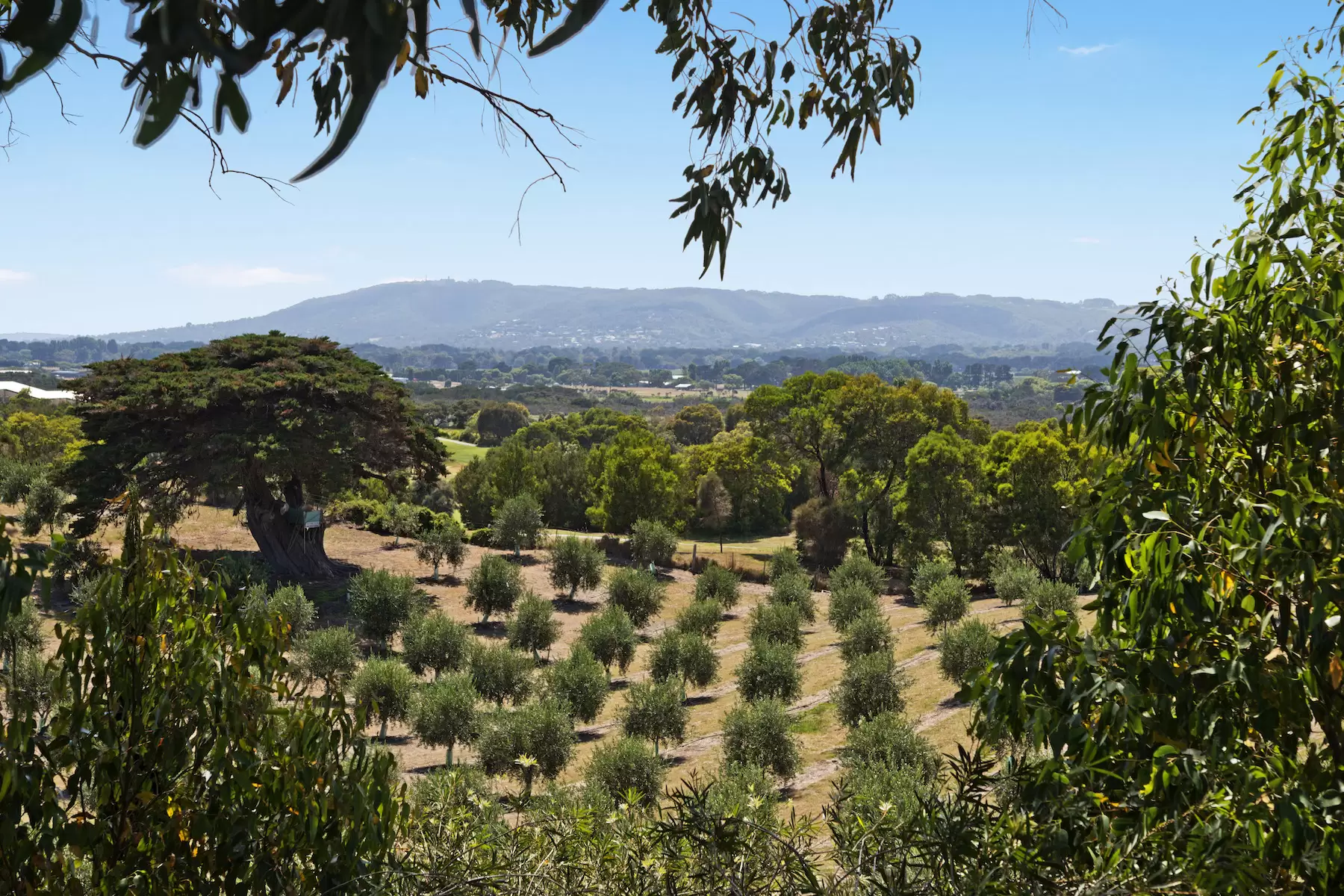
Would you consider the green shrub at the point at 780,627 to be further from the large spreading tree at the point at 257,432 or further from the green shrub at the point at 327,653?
the large spreading tree at the point at 257,432

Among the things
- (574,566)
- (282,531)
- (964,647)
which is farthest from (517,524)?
(964,647)

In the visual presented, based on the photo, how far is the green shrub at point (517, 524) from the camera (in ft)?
132

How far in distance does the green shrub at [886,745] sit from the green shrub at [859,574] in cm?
1548

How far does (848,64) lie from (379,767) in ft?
11.0

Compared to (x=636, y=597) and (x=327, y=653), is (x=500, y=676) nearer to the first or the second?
(x=327, y=653)

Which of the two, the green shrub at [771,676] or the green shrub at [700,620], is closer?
the green shrub at [771,676]

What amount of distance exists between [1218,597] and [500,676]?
63.5 feet

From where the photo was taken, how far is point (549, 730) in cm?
1720

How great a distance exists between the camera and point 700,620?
27906 mm

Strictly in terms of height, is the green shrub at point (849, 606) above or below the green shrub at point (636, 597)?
above

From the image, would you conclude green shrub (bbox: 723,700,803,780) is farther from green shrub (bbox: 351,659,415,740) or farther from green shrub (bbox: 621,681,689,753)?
green shrub (bbox: 351,659,415,740)

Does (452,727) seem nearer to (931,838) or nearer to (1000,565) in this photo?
A: (931,838)

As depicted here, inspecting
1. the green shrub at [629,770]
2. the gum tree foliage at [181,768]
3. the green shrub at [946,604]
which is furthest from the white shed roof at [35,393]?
the gum tree foliage at [181,768]

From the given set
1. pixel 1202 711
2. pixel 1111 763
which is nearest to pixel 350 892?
pixel 1111 763
